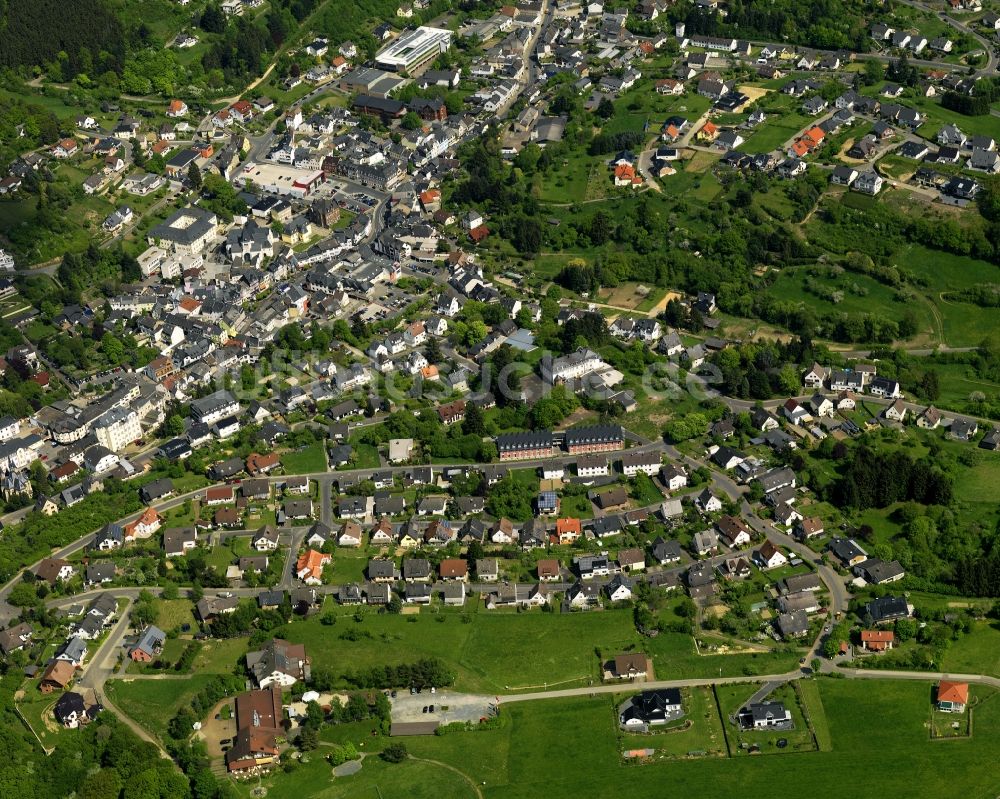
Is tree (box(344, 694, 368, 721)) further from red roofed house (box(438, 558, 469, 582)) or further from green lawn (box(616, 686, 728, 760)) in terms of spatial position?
green lawn (box(616, 686, 728, 760))

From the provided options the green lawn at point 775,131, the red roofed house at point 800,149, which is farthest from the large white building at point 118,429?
the red roofed house at point 800,149

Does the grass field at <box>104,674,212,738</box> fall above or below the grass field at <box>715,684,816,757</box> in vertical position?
above

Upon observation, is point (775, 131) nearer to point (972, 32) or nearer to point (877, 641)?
point (972, 32)

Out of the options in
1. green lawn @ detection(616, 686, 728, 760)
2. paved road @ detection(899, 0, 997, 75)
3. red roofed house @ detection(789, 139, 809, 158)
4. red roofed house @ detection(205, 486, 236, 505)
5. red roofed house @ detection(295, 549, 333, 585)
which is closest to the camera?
green lawn @ detection(616, 686, 728, 760)

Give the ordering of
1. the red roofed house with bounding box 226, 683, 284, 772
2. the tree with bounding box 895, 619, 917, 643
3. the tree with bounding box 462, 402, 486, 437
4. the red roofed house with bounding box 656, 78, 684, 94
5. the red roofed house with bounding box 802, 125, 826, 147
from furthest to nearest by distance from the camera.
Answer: the red roofed house with bounding box 656, 78, 684, 94 → the red roofed house with bounding box 802, 125, 826, 147 → the tree with bounding box 462, 402, 486, 437 → the tree with bounding box 895, 619, 917, 643 → the red roofed house with bounding box 226, 683, 284, 772

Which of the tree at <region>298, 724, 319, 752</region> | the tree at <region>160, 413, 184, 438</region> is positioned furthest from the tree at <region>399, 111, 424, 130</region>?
the tree at <region>298, 724, 319, 752</region>

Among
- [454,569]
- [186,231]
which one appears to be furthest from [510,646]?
[186,231]
